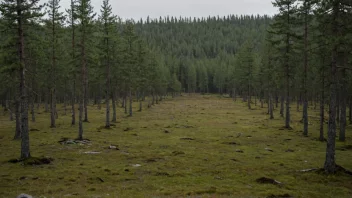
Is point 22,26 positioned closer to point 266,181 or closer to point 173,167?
point 173,167

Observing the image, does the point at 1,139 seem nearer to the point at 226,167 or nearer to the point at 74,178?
the point at 74,178

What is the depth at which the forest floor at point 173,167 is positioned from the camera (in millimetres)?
15031

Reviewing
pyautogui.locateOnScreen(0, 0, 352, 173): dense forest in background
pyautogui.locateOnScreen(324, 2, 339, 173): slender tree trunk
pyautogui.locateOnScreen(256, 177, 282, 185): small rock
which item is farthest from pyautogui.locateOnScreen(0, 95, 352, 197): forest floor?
pyautogui.locateOnScreen(0, 0, 352, 173): dense forest in background

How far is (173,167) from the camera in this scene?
66.6 ft

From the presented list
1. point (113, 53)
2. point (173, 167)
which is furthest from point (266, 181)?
point (113, 53)

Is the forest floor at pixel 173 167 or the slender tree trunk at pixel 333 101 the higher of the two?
the slender tree trunk at pixel 333 101

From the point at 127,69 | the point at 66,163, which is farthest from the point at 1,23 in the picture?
the point at 127,69

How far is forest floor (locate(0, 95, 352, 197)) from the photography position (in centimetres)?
1503

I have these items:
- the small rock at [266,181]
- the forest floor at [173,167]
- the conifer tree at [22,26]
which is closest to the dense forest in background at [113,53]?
the conifer tree at [22,26]

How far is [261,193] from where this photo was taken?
14547mm

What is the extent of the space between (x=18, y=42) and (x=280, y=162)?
20734 mm

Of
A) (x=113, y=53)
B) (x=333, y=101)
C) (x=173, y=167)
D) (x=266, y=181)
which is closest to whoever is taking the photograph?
(x=266, y=181)

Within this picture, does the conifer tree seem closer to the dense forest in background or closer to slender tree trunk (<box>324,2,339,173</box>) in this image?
the dense forest in background

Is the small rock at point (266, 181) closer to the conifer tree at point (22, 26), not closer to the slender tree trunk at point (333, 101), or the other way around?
the slender tree trunk at point (333, 101)
